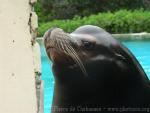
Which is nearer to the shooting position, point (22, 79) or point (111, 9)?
point (22, 79)

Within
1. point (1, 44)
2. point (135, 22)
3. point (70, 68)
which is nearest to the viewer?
point (1, 44)

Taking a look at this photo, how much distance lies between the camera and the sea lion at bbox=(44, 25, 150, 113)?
243cm

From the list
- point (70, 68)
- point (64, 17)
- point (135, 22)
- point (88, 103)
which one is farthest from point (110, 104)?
point (64, 17)

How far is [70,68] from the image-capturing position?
2.41 meters

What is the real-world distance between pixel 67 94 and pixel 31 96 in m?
1.13

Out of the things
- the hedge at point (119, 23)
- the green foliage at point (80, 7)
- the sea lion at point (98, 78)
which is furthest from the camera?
the green foliage at point (80, 7)

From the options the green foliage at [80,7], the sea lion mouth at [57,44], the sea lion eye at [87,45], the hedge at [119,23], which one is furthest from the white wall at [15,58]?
the green foliage at [80,7]

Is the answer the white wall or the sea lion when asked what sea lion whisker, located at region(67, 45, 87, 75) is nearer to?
the sea lion

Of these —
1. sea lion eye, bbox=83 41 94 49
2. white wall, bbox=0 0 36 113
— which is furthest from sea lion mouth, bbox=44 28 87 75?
white wall, bbox=0 0 36 113

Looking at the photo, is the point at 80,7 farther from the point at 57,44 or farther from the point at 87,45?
the point at 57,44

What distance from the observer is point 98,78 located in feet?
8.21

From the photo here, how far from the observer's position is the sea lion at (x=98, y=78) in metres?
2.43

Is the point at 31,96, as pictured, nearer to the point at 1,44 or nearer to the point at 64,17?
the point at 1,44

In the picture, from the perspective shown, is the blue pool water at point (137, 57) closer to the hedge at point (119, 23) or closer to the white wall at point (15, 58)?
the hedge at point (119, 23)
